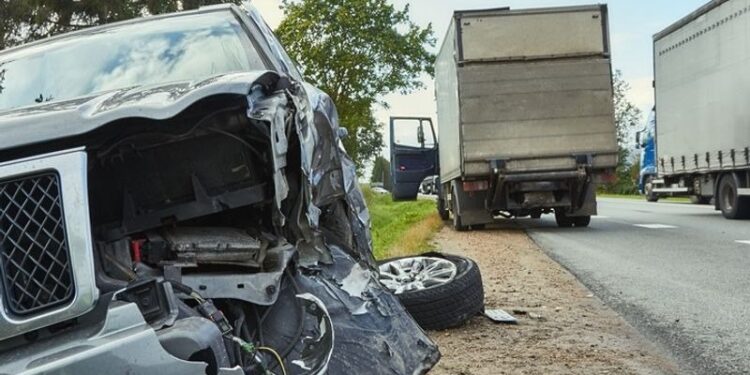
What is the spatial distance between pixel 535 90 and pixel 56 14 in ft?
37.4

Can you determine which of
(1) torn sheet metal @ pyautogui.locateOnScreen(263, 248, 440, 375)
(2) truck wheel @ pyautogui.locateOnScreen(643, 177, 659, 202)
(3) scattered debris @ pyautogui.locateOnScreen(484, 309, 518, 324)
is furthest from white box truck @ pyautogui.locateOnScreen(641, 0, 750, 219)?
(1) torn sheet metal @ pyautogui.locateOnScreen(263, 248, 440, 375)

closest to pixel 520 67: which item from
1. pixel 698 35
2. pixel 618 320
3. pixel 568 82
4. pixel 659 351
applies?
A: pixel 568 82

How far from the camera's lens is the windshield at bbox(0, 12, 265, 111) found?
366 centimetres

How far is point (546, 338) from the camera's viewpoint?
16.9 ft

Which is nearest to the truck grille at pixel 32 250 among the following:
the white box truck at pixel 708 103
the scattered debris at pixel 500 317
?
the scattered debris at pixel 500 317

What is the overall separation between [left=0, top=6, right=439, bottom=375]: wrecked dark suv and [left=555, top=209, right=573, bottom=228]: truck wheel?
1169cm

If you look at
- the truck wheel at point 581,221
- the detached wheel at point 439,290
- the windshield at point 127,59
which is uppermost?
the windshield at point 127,59

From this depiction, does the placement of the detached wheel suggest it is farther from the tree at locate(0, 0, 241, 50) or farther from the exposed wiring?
the tree at locate(0, 0, 241, 50)

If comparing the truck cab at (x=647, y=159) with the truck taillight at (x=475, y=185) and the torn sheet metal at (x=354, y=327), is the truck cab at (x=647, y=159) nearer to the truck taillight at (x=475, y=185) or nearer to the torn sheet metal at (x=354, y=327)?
the truck taillight at (x=475, y=185)

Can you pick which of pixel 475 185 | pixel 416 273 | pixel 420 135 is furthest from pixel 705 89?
pixel 416 273

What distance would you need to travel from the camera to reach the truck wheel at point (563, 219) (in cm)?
1508

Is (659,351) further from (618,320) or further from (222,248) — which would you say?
(222,248)

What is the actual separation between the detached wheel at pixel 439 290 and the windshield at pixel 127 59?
1.94 meters

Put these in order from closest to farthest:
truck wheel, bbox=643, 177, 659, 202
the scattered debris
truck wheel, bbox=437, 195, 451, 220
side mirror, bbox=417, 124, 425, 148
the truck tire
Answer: the scattered debris
the truck tire
truck wheel, bbox=437, 195, 451, 220
side mirror, bbox=417, 124, 425, 148
truck wheel, bbox=643, 177, 659, 202
